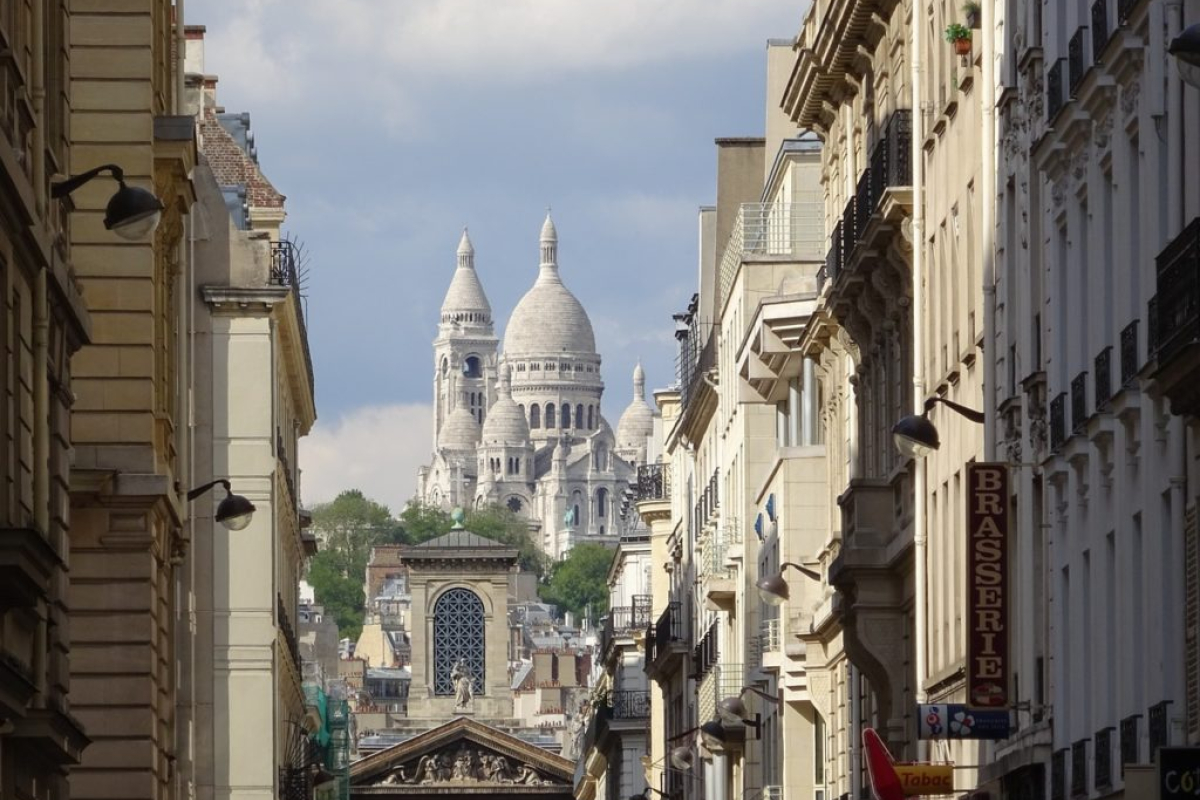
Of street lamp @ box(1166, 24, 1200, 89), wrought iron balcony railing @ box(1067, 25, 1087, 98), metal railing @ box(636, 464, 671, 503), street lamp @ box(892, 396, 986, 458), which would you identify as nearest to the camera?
street lamp @ box(1166, 24, 1200, 89)

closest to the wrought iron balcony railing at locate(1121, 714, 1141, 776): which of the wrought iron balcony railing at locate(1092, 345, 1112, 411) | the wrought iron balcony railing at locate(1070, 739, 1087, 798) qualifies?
the wrought iron balcony railing at locate(1070, 739, 1087, 798)

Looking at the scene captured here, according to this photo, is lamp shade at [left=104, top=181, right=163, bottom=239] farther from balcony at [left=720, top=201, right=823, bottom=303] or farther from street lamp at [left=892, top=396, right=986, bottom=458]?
balcony at [left=720, top=201, right=823, bottom=303]

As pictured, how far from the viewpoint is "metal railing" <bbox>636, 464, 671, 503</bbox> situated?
95625 millimetres

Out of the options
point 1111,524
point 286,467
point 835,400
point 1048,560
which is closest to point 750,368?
point 835,400

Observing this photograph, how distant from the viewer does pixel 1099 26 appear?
28281 mm

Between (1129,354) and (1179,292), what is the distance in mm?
3378

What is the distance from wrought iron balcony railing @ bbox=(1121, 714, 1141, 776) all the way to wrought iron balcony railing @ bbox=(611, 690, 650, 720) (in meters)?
77.6

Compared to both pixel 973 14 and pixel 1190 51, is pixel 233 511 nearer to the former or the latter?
pixel 973 14

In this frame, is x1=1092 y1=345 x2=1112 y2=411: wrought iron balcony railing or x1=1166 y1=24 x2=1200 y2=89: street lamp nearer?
x1=1166 y1=24 x2=1200 y2=89: street lamp

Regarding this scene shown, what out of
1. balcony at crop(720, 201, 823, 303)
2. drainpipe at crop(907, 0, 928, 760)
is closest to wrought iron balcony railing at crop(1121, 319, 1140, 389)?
drainpipe at crop(907, 0, 928, 760)

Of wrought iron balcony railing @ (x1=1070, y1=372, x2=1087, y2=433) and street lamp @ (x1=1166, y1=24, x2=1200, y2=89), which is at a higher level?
wrought iron balcony railing @ (x1=1070, y1=372, x2=1087, y2=433)

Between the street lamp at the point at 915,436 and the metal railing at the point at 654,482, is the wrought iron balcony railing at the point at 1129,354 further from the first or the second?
the metal railing at the point at 654,482

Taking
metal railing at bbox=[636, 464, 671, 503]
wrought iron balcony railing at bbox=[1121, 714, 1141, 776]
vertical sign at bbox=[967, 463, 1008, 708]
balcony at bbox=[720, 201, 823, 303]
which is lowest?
wrought iron balcony railing at bbox=[1121, 714, 1141, 776]

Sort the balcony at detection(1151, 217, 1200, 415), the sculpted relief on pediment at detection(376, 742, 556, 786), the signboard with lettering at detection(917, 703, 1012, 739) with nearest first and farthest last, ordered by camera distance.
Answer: the balcony at detection(1151, 217, 1200, 415)
the signboard with lettering at detection(917, 703, 1012, 739)
the sculpted relief on pediment at detection(376, 742, 556, 786)
